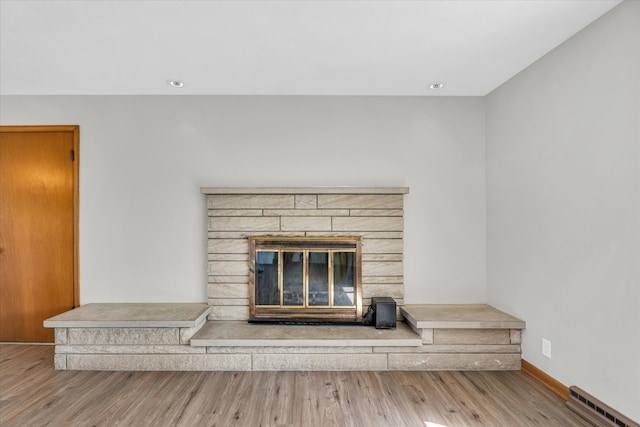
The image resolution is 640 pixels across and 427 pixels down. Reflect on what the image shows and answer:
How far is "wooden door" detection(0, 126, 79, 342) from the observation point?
3.24 metres

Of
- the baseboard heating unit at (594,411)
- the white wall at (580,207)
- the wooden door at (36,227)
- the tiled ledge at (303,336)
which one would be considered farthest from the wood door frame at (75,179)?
the baseboard heating unit at (594,411)

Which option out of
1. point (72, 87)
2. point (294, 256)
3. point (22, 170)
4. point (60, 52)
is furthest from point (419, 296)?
point (22, 170)

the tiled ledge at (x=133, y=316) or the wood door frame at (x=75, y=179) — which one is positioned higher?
the wood door frame at (x=75, y=179)

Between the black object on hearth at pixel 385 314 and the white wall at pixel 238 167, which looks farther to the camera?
the white wall at pixel 238 167

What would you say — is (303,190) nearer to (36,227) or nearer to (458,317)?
(458,317)

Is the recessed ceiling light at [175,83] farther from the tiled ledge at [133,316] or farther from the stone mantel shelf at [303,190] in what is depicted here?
the tiled ledge at [133,316]

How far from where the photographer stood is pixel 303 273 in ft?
10.3

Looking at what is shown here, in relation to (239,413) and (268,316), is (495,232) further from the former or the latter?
(239,413)

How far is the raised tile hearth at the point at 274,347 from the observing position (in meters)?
2.70

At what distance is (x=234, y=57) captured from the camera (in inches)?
96.7

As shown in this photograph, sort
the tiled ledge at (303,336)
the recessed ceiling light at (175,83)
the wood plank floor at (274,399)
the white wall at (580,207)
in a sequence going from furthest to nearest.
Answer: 1. the recessed ceiling light at (175,83)
2. the tiled ledge at (303,336)
3. the wood plank floor at (274,399)
4. the white wall at (580,207)

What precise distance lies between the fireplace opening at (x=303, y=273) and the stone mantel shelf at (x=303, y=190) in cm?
43

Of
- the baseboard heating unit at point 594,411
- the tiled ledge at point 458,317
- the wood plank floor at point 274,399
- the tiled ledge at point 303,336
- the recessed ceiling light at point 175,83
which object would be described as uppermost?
the recessed ceiling light at point 175,83

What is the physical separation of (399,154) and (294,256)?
141cm
